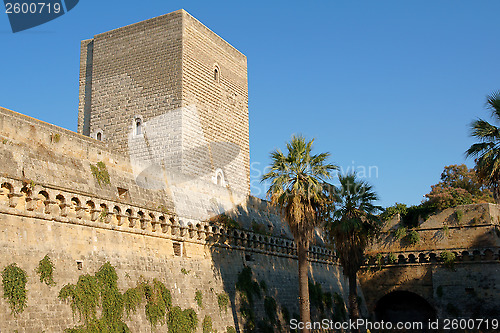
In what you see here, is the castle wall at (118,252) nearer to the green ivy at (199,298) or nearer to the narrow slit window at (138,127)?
the green ivy at (199,298)

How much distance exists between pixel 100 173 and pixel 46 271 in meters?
4.48

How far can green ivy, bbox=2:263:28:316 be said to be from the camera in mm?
13352

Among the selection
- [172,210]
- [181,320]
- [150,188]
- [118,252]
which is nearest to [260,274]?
[172,210]

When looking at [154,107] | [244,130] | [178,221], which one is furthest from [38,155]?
[244,130]

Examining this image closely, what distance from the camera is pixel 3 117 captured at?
15688 mm

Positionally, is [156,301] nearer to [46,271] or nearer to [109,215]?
[109,215]

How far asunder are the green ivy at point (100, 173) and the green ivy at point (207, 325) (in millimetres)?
6023

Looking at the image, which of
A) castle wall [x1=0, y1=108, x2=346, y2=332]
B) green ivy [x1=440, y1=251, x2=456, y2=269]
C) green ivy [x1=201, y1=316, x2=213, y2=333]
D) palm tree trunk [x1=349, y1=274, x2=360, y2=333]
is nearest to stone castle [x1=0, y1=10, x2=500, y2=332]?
castle wall [x1=0, y1=108, x2=346, y2=332]

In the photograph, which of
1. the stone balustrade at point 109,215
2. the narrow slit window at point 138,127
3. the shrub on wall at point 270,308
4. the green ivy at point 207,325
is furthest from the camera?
the narrow slit window at point 138,127

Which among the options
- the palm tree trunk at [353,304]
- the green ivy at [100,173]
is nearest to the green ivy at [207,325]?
the green ivy at [100,173]

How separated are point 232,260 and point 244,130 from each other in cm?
1127

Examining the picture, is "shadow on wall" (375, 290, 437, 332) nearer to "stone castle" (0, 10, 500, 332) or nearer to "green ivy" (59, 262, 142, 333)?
"stone castle" (0, 10, 500, 332)

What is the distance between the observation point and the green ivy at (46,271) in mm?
14462

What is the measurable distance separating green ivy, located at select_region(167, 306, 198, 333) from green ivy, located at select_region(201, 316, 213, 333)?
0.57 m
